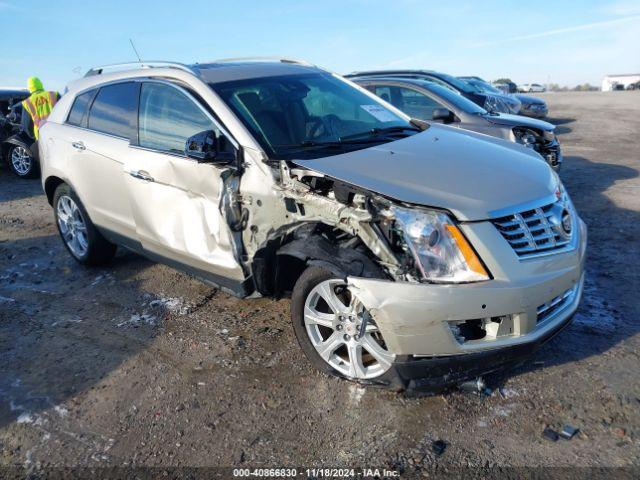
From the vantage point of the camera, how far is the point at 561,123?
640 inches

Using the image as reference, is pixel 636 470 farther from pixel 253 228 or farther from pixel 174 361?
pixel 174 361

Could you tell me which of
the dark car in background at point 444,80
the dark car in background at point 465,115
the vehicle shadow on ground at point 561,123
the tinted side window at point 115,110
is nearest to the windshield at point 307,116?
the tinted side window at point 115,110

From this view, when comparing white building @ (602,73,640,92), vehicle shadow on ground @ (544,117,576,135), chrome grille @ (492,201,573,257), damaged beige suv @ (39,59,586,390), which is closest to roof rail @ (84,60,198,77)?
damaged beige suv @ (39,59,586,390)

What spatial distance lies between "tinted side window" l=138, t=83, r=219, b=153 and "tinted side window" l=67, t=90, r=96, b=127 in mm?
997

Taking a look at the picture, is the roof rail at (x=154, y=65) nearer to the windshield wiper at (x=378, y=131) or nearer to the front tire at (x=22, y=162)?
the windshield wiper at (x=378, y=131)

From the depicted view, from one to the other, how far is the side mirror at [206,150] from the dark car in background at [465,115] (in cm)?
397

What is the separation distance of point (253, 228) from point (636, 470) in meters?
2.44

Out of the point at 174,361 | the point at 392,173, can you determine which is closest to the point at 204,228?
the point at 174,361

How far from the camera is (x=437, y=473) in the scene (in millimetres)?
2453

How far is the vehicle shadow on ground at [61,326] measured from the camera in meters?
3.35

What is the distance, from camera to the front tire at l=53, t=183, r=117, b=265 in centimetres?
509

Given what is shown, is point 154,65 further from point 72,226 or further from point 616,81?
point 616,81

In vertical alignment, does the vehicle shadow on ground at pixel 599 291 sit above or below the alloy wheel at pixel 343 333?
below

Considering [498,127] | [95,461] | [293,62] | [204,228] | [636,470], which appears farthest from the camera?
[498,127]
